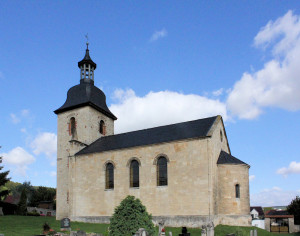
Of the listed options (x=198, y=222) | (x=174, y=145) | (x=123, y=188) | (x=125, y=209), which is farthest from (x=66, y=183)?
(x=125, y=209)

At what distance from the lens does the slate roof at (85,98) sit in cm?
3320

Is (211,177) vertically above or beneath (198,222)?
above

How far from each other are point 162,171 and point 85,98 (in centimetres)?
1268

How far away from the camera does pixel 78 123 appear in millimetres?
32844

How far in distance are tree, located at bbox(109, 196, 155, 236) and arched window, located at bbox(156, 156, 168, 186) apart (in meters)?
9.70

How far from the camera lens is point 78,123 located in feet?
108

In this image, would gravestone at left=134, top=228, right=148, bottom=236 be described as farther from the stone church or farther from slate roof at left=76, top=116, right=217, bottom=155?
slate roof at left=76, top=116, right=217, bottom=155

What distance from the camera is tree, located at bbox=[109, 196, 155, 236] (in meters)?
15.2

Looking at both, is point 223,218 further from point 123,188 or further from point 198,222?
point 123,188

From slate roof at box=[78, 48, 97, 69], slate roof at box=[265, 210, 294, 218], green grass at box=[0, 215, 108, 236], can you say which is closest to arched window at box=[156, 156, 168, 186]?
green grass at box=[0, 215, 108, 236]

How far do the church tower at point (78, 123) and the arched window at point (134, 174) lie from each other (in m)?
6.74

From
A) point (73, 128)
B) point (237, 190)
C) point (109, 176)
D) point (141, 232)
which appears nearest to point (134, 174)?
point (109, 176)

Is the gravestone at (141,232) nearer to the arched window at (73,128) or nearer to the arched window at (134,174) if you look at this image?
the arched window at (134,174)

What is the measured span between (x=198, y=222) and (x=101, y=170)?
33.3 ft
